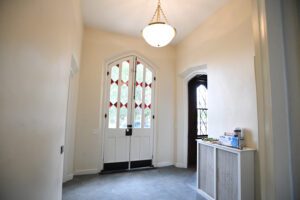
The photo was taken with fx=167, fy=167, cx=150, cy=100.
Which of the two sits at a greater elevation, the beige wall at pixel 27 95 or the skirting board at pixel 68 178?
the beige wall at pixel 27 95

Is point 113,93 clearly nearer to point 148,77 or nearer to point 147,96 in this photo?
point 147,96

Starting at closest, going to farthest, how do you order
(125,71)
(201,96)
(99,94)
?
(99,94) → (125,71) → (201,96)

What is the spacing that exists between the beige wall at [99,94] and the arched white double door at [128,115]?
0.70 ft

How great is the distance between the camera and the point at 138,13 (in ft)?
12.0

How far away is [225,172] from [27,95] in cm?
281

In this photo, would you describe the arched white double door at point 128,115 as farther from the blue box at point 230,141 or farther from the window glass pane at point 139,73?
the blue box at point 230,141

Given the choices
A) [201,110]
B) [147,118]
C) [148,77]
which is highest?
[148,77]

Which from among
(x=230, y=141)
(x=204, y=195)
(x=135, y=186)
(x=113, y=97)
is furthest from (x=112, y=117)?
(x=230, y=141)

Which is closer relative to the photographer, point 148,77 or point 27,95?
point 27,95

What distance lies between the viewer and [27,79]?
3.72 feet

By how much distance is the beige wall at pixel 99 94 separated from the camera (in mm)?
4062

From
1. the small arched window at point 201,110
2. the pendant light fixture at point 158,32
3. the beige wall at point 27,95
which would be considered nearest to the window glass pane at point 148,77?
the small arched window at point 201,110

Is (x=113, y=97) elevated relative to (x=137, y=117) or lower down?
elevated

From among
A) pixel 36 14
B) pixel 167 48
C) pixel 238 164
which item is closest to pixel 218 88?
pixel 238 164
